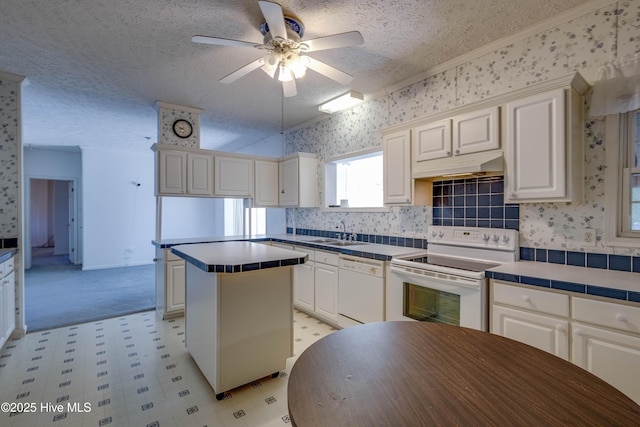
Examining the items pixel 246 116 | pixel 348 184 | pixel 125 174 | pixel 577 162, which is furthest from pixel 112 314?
pixel 577 162

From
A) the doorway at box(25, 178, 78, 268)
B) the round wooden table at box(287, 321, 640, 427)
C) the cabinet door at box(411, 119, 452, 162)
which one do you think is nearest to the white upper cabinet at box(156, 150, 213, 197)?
the cabinet door at box(411, 119, 452, 162)

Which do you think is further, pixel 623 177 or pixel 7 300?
pixel 7 300

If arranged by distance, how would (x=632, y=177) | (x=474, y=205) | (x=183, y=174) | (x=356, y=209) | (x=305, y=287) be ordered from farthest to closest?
(x=183, y=174)
(x=356, y=209)
(x=305, y=287)
(x=474, y=205)
(x=632, y=177)

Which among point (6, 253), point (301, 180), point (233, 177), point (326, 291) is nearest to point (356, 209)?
point (301, 180)

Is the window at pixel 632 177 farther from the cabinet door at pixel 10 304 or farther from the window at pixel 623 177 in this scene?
the cabinet door at pixel 10 304

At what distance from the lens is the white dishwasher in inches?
108

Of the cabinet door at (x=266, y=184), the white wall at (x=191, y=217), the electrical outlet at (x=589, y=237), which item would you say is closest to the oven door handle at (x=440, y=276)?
the electrical outlet at (x=589, y=237)

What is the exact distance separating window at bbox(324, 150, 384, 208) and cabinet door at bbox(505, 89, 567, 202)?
5.08ft

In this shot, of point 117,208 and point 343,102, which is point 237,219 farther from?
point 343,102

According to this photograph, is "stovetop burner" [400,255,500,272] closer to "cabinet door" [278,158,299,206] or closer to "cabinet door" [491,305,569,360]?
"cabinet door" [491,305,569,360]

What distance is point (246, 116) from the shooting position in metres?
4.46

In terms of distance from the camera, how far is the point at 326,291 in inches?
131

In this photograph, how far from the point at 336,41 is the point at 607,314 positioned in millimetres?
2167

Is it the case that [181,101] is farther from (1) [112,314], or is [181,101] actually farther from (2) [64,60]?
(1) [112,314]
